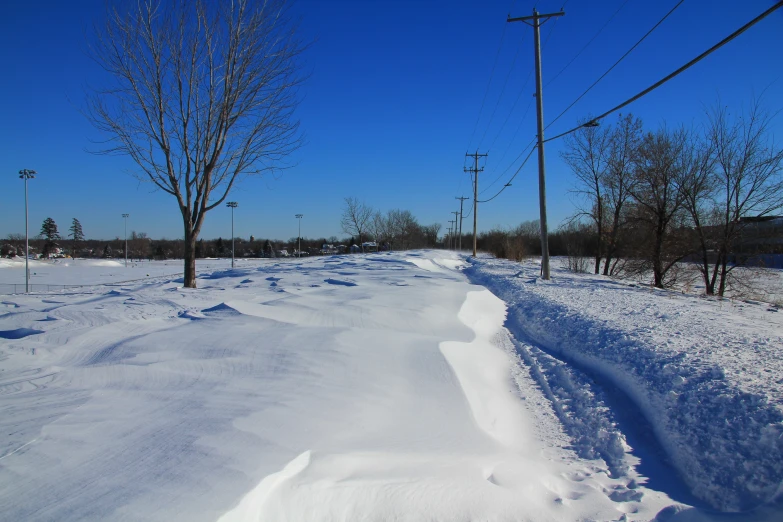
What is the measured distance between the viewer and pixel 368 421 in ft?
11.8

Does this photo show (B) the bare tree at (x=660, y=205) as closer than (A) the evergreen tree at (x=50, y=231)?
Yes

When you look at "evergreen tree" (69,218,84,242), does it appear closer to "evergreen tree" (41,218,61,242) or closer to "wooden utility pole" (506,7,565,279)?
"evergreen tree" (41,218,61,242)

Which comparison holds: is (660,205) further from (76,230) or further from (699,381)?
A: (76,230)

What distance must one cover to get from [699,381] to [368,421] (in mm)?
3228

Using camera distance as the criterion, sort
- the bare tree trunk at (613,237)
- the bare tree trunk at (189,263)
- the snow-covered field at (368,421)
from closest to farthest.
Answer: the snow-covered field at (368,421), the bare tree trunk at (189,263), the bare tree trunk at (613,237)

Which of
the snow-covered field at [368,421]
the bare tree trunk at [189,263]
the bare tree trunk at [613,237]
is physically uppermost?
the bare tree trunk at [613,237]

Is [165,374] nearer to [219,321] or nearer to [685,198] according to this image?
[219,321]

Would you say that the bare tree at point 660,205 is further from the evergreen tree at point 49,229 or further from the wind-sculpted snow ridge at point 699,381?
the evergreen tree at point 49,229

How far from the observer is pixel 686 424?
11.7ft

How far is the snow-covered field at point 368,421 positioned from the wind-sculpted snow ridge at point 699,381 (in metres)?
0.02

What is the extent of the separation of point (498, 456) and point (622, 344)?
3299 millimetres

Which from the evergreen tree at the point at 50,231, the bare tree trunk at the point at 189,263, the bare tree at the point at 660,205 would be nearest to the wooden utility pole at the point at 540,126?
the bare tree at the point at 660,205

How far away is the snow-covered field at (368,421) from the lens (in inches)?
94.9

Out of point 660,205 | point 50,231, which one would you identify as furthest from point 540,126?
point 50,231
